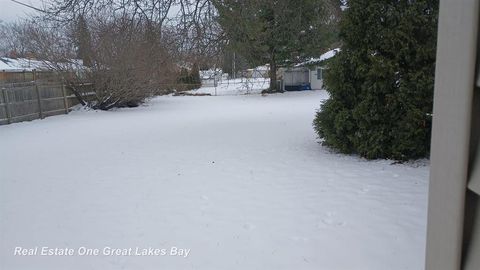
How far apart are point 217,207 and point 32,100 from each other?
11.7 m

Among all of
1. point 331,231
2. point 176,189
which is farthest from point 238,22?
point 331,231

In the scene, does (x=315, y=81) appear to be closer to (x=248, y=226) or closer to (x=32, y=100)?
(x=32, y=100)

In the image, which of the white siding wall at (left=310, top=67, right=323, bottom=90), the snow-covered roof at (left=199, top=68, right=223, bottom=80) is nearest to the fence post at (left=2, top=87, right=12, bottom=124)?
the snow-covered roof at (left=199, top=68, right=223, bottom=80)

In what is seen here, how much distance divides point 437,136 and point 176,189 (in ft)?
13.1

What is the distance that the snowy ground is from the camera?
301 centimetres

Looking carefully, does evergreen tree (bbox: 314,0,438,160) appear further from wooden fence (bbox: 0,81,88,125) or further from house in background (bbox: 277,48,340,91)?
house in background (bbox: 277,48,340,91)

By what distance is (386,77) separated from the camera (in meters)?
5.53

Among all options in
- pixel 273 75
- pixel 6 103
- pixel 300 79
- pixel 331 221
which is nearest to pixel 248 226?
pixel 331 221

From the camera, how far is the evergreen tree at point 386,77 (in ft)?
17.5

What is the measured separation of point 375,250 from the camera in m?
2.99

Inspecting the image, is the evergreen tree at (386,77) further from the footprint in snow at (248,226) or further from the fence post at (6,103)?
the fence post at (6,103)

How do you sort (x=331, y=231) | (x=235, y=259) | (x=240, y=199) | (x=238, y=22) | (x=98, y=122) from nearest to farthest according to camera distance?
(x=235, y=259) → (x=331, y=231) → (x=240, y=199) → (x=238, y=22) → (x=98, y=122)

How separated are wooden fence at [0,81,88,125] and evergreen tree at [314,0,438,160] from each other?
10.6 metres

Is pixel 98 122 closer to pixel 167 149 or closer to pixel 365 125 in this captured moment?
pixel 167 149
